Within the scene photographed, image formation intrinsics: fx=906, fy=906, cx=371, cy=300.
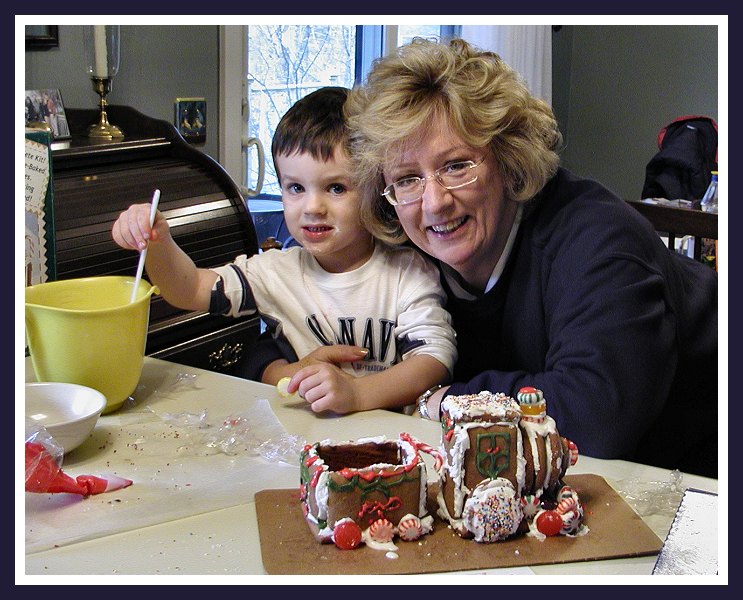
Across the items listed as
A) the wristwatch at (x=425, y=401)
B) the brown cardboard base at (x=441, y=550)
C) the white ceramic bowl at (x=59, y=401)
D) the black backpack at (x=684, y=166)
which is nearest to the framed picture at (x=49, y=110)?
the white ceramic bowl at (x=59, y=401)

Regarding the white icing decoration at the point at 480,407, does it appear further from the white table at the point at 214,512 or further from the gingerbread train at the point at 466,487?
the white table at the point at 214,512

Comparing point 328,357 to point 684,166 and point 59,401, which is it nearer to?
point 59,401

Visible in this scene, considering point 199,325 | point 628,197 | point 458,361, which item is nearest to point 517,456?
point 458,361

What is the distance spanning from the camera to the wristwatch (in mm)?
1308

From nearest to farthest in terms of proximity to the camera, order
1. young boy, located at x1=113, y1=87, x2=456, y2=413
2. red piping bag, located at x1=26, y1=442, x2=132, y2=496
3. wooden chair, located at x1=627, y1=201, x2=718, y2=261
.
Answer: red piping bag, located at x1=26, y1=442, x2=132, y2=496 → young boy, located at x1=113, y1=87, x2=456, y2=413 → wooden chair, located at x1=627, y1=201, x2=718, y2=261

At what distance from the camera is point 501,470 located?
897mm

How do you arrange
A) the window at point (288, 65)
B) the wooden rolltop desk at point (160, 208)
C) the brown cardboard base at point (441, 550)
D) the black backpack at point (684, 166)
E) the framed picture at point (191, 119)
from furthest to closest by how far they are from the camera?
the black backpack at point (684, 166) < the window at point (288, 65) < the framed picture at point (191, 119) < the wooden rolltop desk at point (160, 208) < the brown cardboard base at point (441, 550)

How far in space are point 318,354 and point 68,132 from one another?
1.32m

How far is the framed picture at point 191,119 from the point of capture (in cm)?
297

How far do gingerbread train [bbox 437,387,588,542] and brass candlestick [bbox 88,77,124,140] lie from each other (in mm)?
1732

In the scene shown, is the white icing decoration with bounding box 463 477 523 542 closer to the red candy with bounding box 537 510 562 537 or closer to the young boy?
the red candy with bounding box 537 510 562 537

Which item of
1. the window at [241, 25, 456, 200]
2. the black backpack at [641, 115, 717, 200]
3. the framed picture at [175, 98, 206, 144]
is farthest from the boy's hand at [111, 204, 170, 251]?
the black backpack at [641, 115, 717, 200]

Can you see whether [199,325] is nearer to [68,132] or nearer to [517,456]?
[68,132]

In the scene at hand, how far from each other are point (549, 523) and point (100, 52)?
197 centimetres
